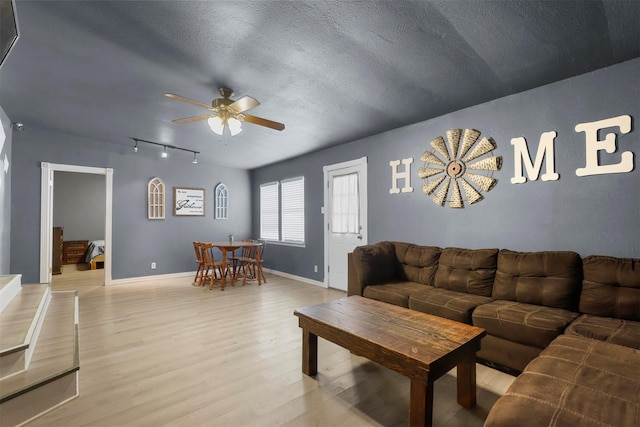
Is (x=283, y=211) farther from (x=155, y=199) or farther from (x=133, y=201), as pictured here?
(x=133, y=201)

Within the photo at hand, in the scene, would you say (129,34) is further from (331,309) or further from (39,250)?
(39,250)

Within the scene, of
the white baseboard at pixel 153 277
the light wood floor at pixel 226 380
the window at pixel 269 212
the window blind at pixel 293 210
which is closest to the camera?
the light wood floor at pixel 226 380

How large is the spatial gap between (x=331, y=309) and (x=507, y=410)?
1351 millimetres

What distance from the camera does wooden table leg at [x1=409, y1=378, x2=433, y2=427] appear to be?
149cm

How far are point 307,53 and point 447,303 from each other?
7.95 ft

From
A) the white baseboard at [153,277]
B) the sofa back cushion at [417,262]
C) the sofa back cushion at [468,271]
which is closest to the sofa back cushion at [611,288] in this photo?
the sofa back cushion at [468,271]

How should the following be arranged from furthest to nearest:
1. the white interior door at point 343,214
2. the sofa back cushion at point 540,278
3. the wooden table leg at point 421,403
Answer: the white interior door at point 343,214 < the sofa back cushion at point 540,278 < the wooden table leg at point 421,403

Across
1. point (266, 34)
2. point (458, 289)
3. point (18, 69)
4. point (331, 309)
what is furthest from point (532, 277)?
point (18, 69)

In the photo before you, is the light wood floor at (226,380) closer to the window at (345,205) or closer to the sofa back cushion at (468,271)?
the sofa back cushion at (468,271)

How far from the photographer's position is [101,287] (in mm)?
5062

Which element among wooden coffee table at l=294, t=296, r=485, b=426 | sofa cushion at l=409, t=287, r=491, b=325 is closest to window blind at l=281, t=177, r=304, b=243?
sofa cushion at l=409, t=287, r=491, b=325

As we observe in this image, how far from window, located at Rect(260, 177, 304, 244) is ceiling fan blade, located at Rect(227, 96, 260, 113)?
3.08 metres

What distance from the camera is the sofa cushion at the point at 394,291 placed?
2922mm

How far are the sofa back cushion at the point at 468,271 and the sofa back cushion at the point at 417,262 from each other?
0.11 metres
